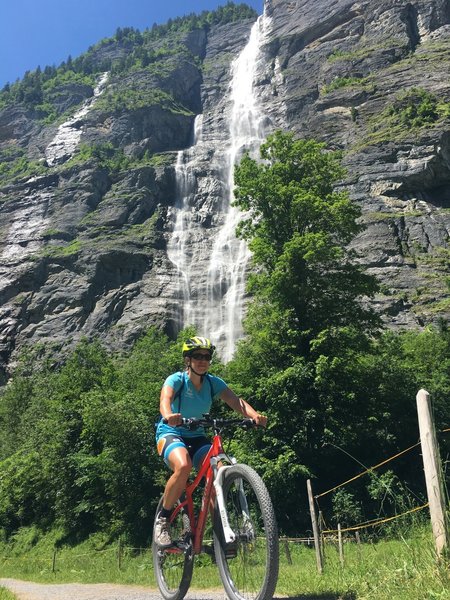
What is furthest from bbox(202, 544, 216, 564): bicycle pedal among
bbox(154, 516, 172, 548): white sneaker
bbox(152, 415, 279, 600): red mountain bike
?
bbox(154, 516, 172, 548): white sneaker

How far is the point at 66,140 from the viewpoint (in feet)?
286

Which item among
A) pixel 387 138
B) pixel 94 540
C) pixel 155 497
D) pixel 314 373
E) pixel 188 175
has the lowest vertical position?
pixel 94 540

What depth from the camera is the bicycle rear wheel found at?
4473mm

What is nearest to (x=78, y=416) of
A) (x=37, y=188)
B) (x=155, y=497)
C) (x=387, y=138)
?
(x=155, y=497)

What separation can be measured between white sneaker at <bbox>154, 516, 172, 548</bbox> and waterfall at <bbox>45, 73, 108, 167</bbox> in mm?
83490

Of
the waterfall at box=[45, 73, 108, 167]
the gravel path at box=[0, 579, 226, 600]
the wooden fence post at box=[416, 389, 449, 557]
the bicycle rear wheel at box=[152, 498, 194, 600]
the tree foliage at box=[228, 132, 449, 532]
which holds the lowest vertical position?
the gravel path at box=[0, 579, 226, 600]

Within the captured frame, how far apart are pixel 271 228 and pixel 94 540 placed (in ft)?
44.8

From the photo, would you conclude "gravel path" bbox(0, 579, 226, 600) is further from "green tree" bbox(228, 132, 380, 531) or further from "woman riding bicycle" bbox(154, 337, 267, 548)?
"green tree" bbox(228, 132, 380, 531)

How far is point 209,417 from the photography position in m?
4.27

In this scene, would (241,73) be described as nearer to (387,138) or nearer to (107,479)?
(387,138)

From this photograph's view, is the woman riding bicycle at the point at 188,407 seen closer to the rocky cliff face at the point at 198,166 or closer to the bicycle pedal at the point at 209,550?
the bicycle pedal at the point at 209,550

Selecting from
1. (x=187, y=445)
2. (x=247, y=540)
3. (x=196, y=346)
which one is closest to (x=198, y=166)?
(x=196, y=346)

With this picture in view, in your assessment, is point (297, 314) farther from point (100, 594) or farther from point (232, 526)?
point (232, 526)

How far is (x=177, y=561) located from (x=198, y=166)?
69.6 metres
